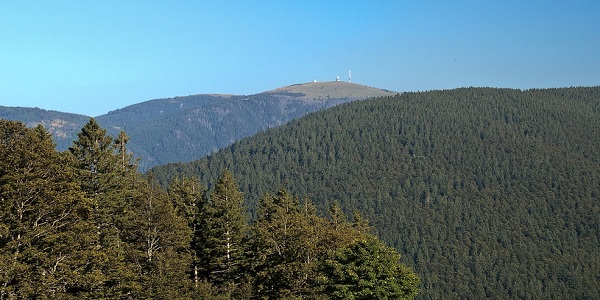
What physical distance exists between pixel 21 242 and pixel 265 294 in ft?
68.3

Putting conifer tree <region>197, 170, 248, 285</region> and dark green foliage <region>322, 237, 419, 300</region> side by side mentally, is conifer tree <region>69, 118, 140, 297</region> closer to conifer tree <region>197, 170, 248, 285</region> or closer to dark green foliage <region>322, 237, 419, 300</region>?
conifer tree <region>197, 170, 248, 285</region>

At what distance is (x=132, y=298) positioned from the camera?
40344mm

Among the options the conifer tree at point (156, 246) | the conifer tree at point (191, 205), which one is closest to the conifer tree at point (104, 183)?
the conifer tree at point (156, 246)

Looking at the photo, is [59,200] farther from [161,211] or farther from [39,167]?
[161,211]

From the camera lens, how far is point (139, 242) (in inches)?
1783

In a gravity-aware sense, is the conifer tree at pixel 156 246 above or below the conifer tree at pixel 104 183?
below

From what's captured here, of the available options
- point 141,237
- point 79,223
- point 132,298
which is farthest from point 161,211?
point 79,223

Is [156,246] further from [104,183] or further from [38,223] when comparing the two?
[38,223]

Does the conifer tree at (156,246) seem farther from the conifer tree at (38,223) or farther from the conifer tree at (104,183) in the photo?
the conifer tree at (38,223)

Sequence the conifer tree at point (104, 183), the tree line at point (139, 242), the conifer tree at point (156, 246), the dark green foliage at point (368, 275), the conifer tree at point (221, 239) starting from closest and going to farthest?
1. the tree line at point (139, 242)
2. the dark green foliage at point (368, 275)
3. the conifer tree at point (156, 246)
4. the conifer tree at point (104, 183)
5. the conifer tree at point (221, 239)

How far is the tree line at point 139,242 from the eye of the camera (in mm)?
28453

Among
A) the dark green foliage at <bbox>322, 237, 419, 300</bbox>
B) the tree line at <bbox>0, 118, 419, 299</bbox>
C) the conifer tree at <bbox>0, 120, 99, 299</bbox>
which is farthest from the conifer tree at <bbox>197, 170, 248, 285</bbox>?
the conifer tree at <bbox>0, 120, 99, 299</bbox>

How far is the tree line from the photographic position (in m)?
28.5

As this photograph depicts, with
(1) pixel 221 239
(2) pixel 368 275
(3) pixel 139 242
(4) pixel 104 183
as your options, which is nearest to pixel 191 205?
(1) pixel 221 239
